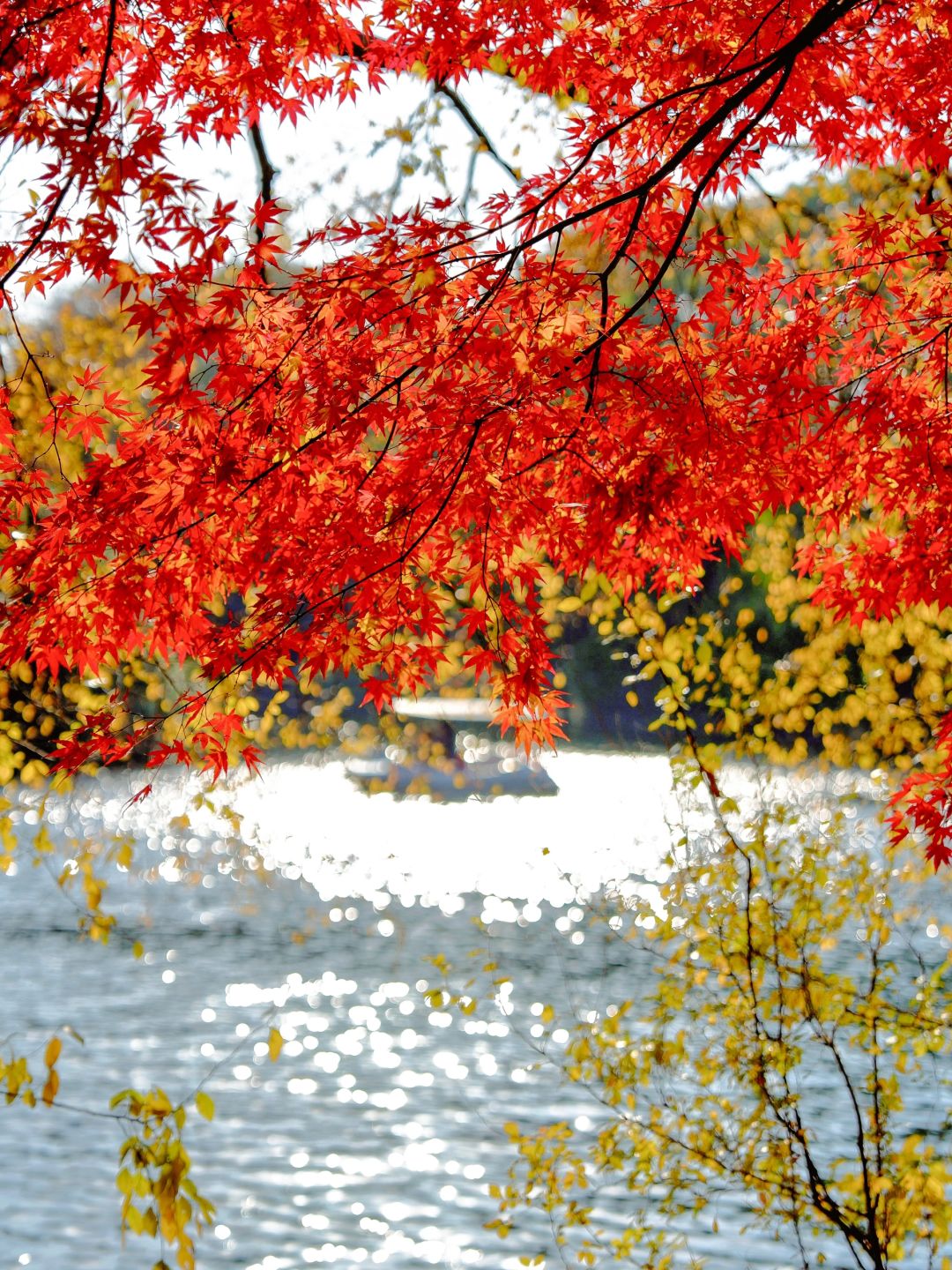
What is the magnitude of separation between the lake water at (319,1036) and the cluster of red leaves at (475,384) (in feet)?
6.07

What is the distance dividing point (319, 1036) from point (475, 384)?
34.8ft

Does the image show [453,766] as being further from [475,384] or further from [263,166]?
[475,384]

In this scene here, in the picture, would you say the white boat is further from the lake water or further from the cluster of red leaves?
the cluster of red leaves

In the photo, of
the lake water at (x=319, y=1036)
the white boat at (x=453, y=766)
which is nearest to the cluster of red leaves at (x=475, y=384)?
the lake water at (x=319, y=1036)

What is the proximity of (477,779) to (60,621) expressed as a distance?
25.7m

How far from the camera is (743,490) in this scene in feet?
16.0

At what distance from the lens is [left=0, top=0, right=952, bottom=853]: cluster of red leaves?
4.08m

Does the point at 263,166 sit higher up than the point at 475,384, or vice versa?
the point at 263,166

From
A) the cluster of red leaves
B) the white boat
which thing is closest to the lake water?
the cluster of red leaves

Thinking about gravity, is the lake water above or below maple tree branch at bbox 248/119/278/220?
below

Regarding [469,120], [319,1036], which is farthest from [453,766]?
[469,120]

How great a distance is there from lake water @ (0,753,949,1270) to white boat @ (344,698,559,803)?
3305 mm

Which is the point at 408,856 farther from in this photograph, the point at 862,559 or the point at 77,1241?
the point at 862,559

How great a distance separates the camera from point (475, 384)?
428cm
